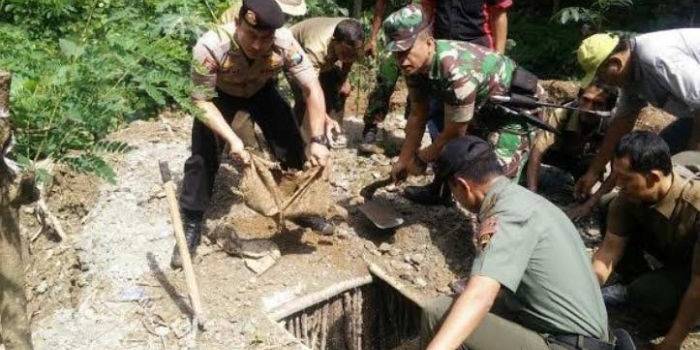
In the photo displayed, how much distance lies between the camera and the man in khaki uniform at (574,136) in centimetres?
511

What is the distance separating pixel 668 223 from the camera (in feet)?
12.3

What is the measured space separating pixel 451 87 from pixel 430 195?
137 centimetres

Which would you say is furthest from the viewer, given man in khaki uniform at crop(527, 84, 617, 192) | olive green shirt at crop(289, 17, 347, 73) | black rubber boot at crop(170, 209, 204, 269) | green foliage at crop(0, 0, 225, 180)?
olive green shirt at crop(289, 17, 347, 73)

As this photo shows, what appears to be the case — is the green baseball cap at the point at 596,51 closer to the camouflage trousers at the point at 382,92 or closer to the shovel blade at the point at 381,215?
the shovel blade at the point at 381,215

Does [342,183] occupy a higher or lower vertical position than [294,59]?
lower

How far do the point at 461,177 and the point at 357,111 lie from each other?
4.47 meters

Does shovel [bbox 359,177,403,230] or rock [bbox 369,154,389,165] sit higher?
shovel [bbox 359,177,403,230]

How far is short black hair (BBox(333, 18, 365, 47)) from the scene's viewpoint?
510cm

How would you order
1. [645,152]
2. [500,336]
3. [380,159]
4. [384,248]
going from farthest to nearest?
[380,159] < [384,248] < [645,152] < [500,336]

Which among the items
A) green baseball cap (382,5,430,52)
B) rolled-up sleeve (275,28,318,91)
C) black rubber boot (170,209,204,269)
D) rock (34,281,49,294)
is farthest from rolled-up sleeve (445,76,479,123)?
rock (34,281,49,294)

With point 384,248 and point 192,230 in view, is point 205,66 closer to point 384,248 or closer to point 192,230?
point 192,230

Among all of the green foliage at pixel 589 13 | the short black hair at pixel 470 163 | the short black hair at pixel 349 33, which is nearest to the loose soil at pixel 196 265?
the short black hair at pixel 349 33

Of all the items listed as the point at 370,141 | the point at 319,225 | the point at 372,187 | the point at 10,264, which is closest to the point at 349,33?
the point at 372,187

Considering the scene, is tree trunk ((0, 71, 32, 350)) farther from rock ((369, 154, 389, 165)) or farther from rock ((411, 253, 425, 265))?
rock ((369, 154, 389, 165))
